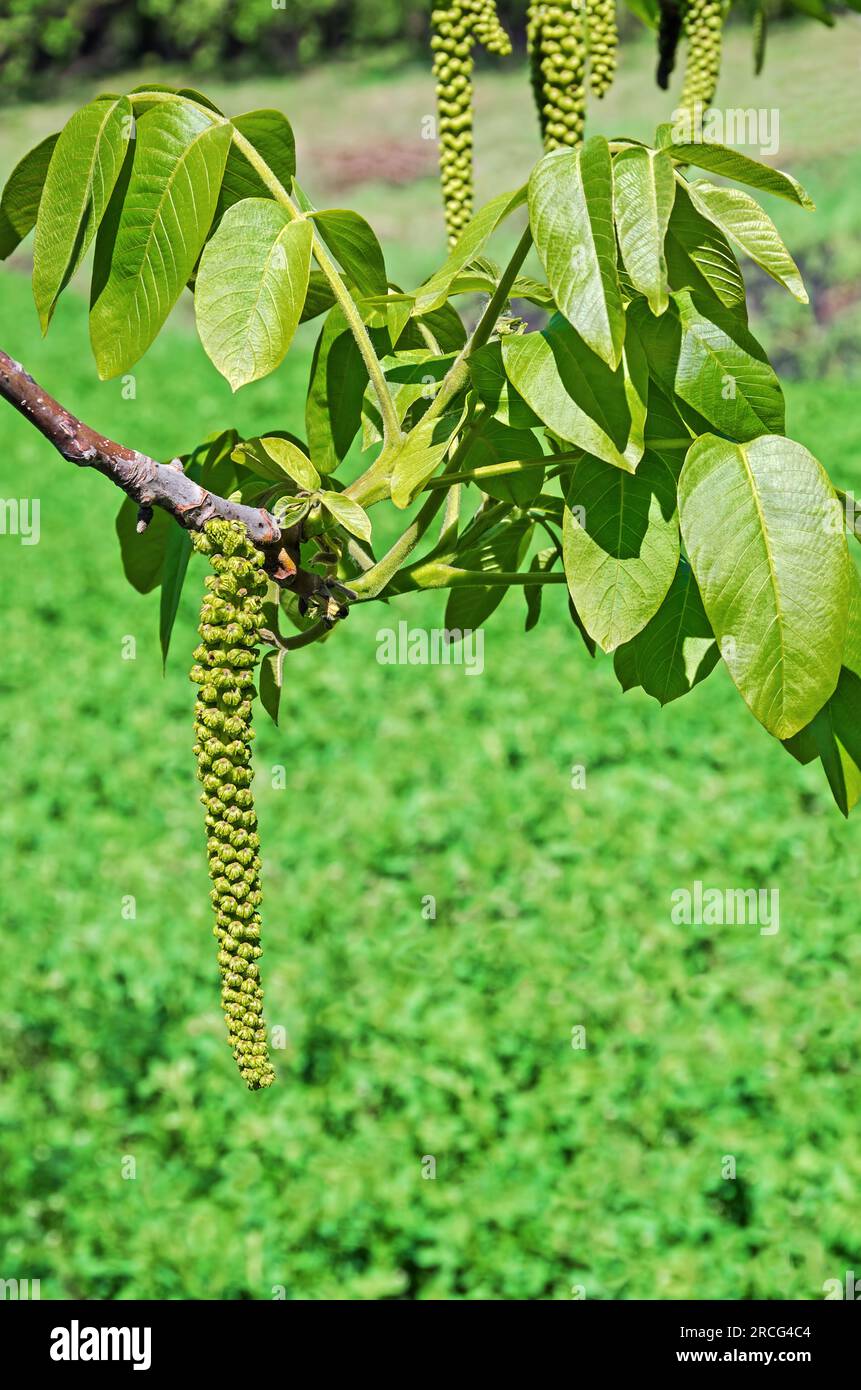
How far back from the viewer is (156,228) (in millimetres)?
703

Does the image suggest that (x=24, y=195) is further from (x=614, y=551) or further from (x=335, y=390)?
(x=614, y=551)

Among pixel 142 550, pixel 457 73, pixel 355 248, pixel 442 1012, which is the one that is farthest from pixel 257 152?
pixel 442 1012

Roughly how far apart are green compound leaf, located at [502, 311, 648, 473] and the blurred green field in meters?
1.85

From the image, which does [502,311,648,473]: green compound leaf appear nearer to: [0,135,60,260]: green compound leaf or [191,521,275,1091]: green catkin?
[191,521,275,1091]: green catkin

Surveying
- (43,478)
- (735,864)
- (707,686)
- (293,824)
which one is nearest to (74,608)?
(43,478)

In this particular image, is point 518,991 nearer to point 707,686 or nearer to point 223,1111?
point 223,1111

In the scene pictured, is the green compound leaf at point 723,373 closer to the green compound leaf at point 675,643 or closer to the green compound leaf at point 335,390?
the green compound leaf at point 675,643

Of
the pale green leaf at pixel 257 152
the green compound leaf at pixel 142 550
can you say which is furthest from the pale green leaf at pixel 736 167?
the green compound leaf at pixel 142 550

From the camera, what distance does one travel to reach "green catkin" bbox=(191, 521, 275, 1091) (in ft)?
2.09

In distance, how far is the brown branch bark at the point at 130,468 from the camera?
596 millimetres

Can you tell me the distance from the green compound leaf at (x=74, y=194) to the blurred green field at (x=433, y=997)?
1864 millimetres

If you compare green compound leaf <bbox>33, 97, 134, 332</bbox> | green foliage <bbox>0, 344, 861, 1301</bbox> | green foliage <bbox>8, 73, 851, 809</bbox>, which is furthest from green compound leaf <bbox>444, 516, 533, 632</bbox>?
green foliage <bbox>0, 344, 861, 1301</bbox>

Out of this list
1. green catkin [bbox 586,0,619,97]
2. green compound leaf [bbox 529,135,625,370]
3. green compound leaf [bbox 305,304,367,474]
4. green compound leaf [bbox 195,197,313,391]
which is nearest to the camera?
green compound leaf [bbox 529,135,625,370]
